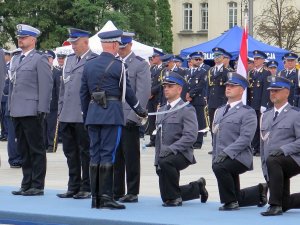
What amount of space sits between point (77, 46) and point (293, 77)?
349 inches

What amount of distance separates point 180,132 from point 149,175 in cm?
467

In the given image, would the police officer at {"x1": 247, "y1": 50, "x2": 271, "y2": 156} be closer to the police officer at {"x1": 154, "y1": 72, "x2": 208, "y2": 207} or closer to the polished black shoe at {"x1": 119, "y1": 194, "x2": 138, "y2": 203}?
the polished black shoe at {"x1": 119, "y1": 194, "x2": 138, "y2": 203}

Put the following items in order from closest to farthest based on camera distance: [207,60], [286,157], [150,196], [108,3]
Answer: [286,157] < [150,196] < [207,60] < [108,3]

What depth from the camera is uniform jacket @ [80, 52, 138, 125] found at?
11680 mm

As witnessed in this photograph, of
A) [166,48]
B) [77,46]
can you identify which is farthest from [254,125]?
[166,48]

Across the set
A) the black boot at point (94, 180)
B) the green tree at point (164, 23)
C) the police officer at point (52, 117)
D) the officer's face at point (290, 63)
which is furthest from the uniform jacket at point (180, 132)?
the green tree at point (164, 23)

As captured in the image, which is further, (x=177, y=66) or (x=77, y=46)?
(x=177, y=66)

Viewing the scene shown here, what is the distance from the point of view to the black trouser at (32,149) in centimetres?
1312

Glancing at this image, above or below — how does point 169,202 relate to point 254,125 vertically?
below

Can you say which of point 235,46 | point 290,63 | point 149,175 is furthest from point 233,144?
point 235,46

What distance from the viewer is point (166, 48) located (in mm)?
67125

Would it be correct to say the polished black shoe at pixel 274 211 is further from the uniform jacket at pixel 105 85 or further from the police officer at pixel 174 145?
the uniform jacket at pixel 105 85

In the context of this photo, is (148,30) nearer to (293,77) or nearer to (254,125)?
(293,77)

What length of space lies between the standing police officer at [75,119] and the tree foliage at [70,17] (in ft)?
146
